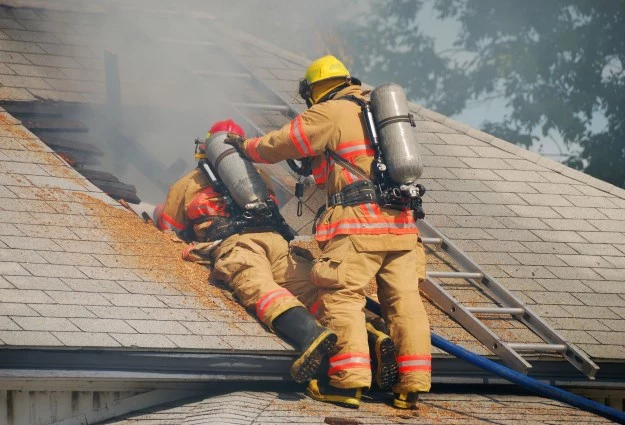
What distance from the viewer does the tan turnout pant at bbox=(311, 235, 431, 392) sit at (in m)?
6.66

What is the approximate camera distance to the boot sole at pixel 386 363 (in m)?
6.73

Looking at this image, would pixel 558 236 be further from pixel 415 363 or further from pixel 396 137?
pixel 415 363

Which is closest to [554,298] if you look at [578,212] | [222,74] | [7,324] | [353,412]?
[578,212]

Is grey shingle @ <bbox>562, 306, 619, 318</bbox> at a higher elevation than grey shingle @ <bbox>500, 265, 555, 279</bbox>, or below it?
below

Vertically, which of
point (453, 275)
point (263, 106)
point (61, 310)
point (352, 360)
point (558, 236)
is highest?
point (263, 106)

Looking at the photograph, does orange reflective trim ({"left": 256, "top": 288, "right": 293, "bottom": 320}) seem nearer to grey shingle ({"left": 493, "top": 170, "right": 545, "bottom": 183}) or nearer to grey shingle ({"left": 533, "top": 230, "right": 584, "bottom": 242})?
grey shingle ({"left": 533, "top": 230, "right": 584, "bottom": 242})

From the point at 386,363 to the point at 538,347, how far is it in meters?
1.16

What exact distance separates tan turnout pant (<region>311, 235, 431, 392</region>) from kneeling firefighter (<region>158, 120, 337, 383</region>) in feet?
0.43

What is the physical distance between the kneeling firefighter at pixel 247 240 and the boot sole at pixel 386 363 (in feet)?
1.02

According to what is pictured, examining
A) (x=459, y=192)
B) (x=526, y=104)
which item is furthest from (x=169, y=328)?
(x=526, y=104)

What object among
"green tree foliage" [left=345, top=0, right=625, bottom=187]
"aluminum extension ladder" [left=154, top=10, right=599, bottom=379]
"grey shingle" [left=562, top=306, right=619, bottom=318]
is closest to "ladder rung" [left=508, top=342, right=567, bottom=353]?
"aluminum extension ladder" [left=154, top=10, right=599, bottom=379]

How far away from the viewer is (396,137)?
6.97 metres

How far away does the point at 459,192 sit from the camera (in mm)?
9305

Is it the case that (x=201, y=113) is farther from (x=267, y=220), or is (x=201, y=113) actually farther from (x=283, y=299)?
(x=283, y=299)
